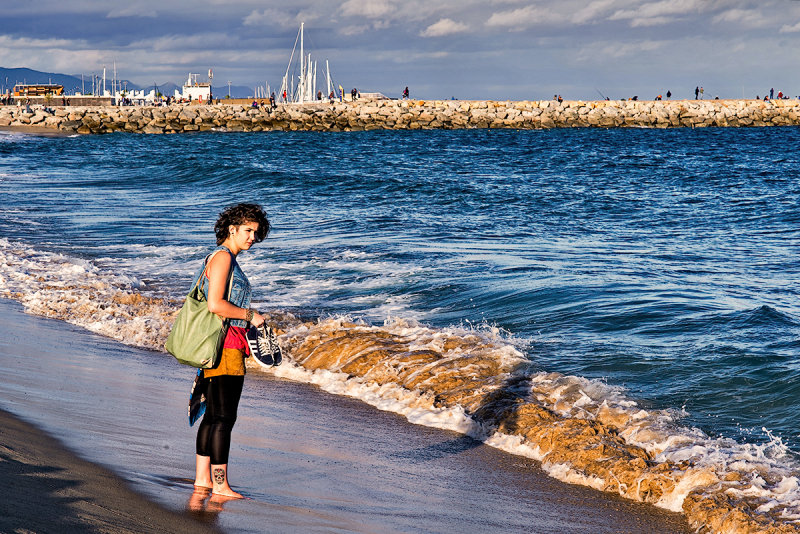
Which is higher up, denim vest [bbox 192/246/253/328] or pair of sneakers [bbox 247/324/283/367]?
denim vest [bbox 192/246/253/328]

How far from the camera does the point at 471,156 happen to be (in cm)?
4044

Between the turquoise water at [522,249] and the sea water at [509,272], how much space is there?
4 centimetres

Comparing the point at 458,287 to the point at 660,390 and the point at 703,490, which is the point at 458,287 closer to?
the point at 660,390

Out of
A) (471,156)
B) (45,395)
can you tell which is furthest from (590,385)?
(471,156)

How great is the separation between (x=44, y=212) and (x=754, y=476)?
1740 cm

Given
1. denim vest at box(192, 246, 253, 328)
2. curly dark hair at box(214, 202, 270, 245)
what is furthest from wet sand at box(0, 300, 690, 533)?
curly dark hair at box(214, 202, 270, 245)

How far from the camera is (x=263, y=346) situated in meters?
4.24

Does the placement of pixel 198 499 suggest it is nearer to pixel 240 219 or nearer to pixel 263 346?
pixel 263 346

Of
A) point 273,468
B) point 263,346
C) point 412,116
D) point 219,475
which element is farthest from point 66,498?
point 412,116

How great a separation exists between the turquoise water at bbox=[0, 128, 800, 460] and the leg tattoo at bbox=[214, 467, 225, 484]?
3597mm

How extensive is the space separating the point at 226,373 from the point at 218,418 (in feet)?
0.79

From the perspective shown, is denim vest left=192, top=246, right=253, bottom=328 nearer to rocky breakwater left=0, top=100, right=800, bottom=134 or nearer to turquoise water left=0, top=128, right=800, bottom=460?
turquoise water left=0, top=128, right=800, bottom=460

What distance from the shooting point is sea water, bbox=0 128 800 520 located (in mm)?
6762

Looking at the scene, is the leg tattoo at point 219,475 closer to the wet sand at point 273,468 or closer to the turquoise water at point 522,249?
the wet sand at point 273,468
